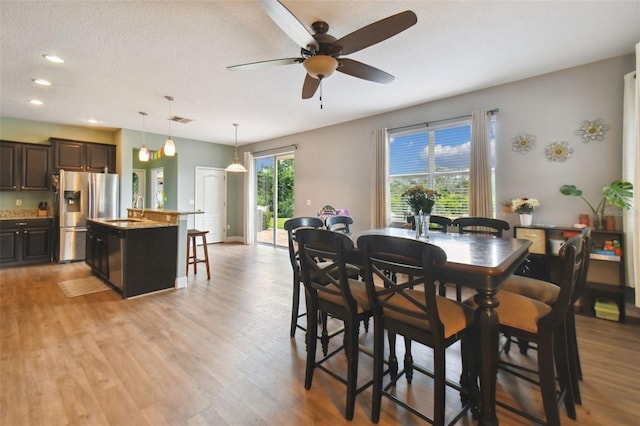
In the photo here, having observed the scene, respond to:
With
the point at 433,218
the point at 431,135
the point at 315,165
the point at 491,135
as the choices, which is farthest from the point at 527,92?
the point at 315,165

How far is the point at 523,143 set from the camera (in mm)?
3697

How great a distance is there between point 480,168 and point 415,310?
3115mm

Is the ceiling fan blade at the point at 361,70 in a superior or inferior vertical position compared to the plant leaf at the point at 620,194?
superior

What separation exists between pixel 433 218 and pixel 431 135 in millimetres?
1905

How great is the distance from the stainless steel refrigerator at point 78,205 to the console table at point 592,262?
22.8 ft

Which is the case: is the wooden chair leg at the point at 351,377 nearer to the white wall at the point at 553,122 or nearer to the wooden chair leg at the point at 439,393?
the wooden chair leg at the point at 439,393

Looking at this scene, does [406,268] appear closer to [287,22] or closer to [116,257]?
[287,22]

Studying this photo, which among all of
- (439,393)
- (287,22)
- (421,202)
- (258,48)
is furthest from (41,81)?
(439,393)

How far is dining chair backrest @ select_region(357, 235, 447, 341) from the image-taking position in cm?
131

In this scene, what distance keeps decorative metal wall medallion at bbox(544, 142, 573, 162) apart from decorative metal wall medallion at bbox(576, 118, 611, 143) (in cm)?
16

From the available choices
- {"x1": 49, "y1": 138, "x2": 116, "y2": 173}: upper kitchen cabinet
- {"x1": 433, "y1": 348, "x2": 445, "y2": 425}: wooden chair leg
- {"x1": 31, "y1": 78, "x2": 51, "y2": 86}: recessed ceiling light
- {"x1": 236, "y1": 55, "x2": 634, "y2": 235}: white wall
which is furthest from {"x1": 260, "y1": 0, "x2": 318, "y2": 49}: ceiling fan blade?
{"x1": 49, "y1": 138, "x2": 116, "y2": 173}: upper kitchen cabinet

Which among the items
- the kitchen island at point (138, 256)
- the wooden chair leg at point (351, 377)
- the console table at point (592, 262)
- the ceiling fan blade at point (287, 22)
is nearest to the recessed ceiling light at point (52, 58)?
the kitchen island at point (138, 256)

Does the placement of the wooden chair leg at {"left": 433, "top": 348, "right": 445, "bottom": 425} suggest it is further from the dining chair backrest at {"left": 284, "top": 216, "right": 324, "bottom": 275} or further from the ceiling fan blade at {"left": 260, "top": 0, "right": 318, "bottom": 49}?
the ceiling fan blade at {"left": 260, "top": 0, "right": 318, "bottom": 49}

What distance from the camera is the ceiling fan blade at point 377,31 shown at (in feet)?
6.17
